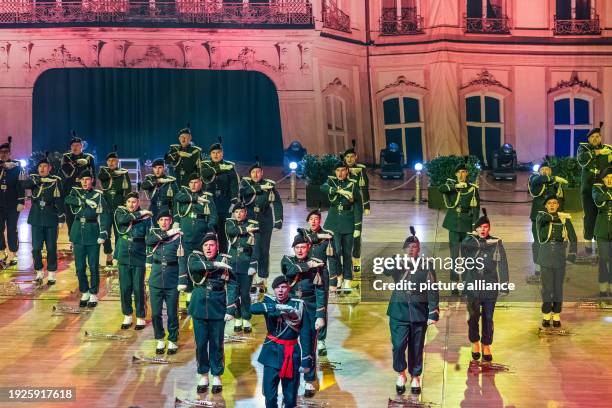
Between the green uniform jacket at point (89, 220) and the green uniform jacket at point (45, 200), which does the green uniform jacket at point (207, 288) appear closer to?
the green uniform jacket at point (89, 220)

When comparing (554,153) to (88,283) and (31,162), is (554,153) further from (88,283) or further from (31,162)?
(88,283)

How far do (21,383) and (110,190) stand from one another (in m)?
4.71

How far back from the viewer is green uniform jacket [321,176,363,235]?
1295cm

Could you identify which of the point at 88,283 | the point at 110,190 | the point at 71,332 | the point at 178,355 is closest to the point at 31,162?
the point at 110,190

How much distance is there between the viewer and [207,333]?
9.44 meters

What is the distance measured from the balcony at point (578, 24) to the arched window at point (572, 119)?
1.45 metres

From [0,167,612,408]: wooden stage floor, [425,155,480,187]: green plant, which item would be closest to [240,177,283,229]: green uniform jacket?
[0,167,612,408]: wooden stage floor

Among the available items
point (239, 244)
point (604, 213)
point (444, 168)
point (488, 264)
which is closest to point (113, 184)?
point (239, 244)

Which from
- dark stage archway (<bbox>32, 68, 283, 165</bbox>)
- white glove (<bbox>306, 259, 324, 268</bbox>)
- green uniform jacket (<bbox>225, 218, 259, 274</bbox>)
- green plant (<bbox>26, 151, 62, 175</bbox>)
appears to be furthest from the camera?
dark stage archway (<bbox>32, 68, 283, 165</bbox>)

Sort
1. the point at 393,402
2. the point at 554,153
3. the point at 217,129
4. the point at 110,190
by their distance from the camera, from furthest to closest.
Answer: the point at 554,153 → the point at 217,129 → the point at 110,190 → the point at 393,402

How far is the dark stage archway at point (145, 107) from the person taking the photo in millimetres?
22281

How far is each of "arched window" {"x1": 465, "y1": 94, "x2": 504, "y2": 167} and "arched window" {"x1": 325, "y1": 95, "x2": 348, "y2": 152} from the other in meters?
2.98

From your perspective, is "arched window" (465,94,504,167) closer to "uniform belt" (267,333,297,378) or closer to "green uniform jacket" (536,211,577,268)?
"green uniform jacket" (536,211,577,268)

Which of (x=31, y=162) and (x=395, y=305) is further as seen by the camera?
(x=31, y=162)
